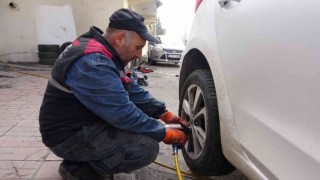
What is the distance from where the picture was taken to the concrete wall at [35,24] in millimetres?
11281

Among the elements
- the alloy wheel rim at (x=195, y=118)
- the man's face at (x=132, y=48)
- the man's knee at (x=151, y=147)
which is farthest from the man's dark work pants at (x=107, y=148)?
the man's face at (x=132, y=48)

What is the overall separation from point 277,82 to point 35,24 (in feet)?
37.0

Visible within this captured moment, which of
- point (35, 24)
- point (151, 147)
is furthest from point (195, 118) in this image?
point (35, 24)

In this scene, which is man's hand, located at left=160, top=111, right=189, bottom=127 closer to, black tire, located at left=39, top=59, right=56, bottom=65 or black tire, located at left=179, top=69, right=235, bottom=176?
black tire, located at left=179, top=69, right=235, bottom=176

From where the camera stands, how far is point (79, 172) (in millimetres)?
2301

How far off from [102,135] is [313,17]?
56.2 inches

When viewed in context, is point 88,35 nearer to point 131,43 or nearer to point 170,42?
point 131,43

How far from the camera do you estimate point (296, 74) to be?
4.22 feet

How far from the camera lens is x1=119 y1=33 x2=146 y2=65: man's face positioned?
2.14m

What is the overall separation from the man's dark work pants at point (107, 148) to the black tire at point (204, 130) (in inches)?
12.8

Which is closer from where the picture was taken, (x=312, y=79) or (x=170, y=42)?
(x=312, y=79)

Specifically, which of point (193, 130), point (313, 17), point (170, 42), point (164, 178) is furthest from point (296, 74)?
point (170, 42)

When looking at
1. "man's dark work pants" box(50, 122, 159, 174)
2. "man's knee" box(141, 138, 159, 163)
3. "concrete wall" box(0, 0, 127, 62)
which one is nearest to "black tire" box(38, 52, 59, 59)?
"concrete wall" box(0, 0, 127, 62)

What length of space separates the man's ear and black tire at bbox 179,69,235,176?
566mm
